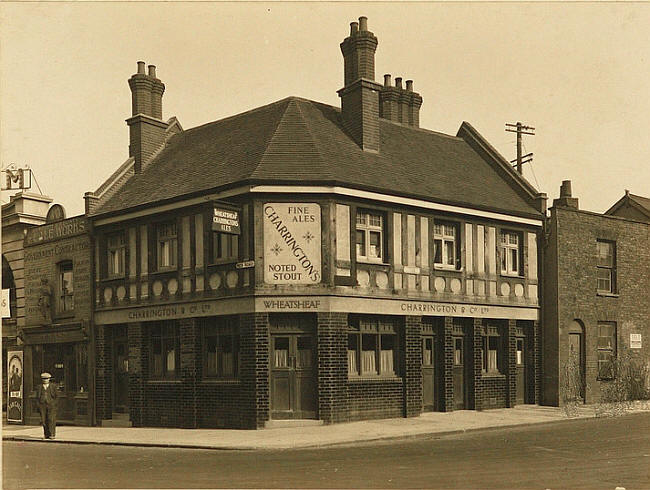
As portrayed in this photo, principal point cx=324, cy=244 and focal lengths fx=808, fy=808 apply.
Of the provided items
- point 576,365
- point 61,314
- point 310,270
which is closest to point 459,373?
point 576,365

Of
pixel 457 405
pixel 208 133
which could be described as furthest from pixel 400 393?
pixel 208 133

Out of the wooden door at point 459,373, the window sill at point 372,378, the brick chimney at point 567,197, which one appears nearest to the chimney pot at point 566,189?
the brick chimney at point 567,197

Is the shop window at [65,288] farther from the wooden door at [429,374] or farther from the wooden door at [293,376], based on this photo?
the wooden door at [429,374]

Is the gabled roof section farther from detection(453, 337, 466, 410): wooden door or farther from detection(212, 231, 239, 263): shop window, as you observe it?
detection(212, 231, 239, 263): shop window

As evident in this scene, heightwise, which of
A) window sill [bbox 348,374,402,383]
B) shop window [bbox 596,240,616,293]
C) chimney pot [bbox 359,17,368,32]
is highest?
chimney pot [bbox 359,17,368,32]

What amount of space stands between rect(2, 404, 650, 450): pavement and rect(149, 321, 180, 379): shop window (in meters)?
1.58

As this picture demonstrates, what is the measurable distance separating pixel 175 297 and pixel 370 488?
41.8 feet

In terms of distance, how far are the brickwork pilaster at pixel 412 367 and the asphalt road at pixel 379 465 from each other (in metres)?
3.44

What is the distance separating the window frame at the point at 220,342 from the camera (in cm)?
2045

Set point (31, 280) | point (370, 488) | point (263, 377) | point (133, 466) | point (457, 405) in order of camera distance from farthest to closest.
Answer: point (31, 280) < point (457, 405) < point (263, 377) < point (133, 466) < point (370, 488)

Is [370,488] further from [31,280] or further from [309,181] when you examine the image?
[31,280]

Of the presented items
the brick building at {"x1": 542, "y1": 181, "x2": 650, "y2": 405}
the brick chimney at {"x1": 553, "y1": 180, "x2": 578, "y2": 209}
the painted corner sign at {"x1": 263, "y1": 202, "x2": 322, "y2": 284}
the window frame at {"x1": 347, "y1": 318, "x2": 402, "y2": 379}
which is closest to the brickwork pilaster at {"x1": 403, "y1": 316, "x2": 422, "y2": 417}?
the window frame at {"x1": 347, "y1": 318, "x2": 402, "y2": 379}

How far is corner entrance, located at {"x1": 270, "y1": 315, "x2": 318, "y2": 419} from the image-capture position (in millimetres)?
19734

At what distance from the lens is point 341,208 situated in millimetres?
20359
